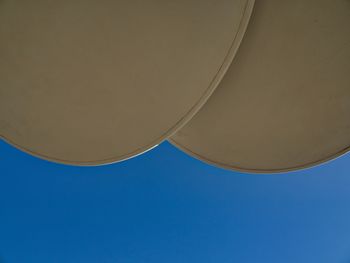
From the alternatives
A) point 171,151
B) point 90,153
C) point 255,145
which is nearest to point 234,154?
point 255,145

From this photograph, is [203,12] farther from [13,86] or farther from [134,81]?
[13,86]

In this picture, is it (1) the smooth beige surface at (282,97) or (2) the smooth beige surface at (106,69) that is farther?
(1) the smooth beige surface at (282,97)

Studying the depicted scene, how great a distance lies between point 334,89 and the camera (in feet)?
8.04

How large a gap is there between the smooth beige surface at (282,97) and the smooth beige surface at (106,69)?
36cm

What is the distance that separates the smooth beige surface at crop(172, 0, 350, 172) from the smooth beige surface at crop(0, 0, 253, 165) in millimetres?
355

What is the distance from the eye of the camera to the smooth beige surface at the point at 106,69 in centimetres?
225

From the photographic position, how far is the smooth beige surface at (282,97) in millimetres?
2363

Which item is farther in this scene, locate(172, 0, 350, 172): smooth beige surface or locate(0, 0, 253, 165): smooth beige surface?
locate(172, 0, 350, 172): smooth beige surface

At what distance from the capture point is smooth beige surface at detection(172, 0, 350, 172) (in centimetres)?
236

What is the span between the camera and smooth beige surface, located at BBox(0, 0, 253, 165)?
2.25 metres

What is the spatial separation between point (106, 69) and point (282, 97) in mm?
1192

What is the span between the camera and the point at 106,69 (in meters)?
2.38

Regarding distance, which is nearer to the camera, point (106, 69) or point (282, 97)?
point (106, 69)

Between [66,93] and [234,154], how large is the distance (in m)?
1.24
